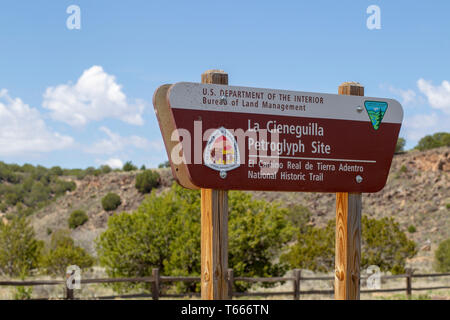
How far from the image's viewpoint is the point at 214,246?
4715 mm

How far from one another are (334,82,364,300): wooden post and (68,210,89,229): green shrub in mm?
54553

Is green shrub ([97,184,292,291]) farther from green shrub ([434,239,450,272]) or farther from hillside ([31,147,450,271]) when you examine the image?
hillside ([31,147,450,271])

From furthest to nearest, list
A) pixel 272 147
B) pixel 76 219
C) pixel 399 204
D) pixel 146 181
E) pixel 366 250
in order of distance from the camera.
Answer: pixel 146 181 → pixel 76 219 → pixel 399 204 → pixel 366 250 → pixel 272 147

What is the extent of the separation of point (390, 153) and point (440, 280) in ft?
75.9

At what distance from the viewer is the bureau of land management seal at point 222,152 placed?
469cm

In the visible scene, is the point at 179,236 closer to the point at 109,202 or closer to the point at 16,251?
the point at 16,251

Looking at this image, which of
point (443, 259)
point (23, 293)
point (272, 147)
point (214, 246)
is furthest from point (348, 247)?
point (443, 259)

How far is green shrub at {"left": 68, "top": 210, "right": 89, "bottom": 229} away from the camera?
189 feet

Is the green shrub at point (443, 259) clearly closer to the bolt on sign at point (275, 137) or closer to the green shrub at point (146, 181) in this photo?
the bolt on sign at point (275, 137)

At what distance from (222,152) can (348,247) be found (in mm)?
1597

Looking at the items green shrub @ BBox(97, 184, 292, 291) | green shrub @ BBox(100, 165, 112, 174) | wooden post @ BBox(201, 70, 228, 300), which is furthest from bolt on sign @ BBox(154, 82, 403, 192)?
green shrub @ BBox(100, 165, 112, 174)

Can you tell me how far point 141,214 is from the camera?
1917 cm

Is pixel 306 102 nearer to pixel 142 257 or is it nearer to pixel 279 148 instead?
pixel 279 148

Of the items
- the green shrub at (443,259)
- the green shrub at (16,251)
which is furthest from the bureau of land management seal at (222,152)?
the green shrub at (443,259)
